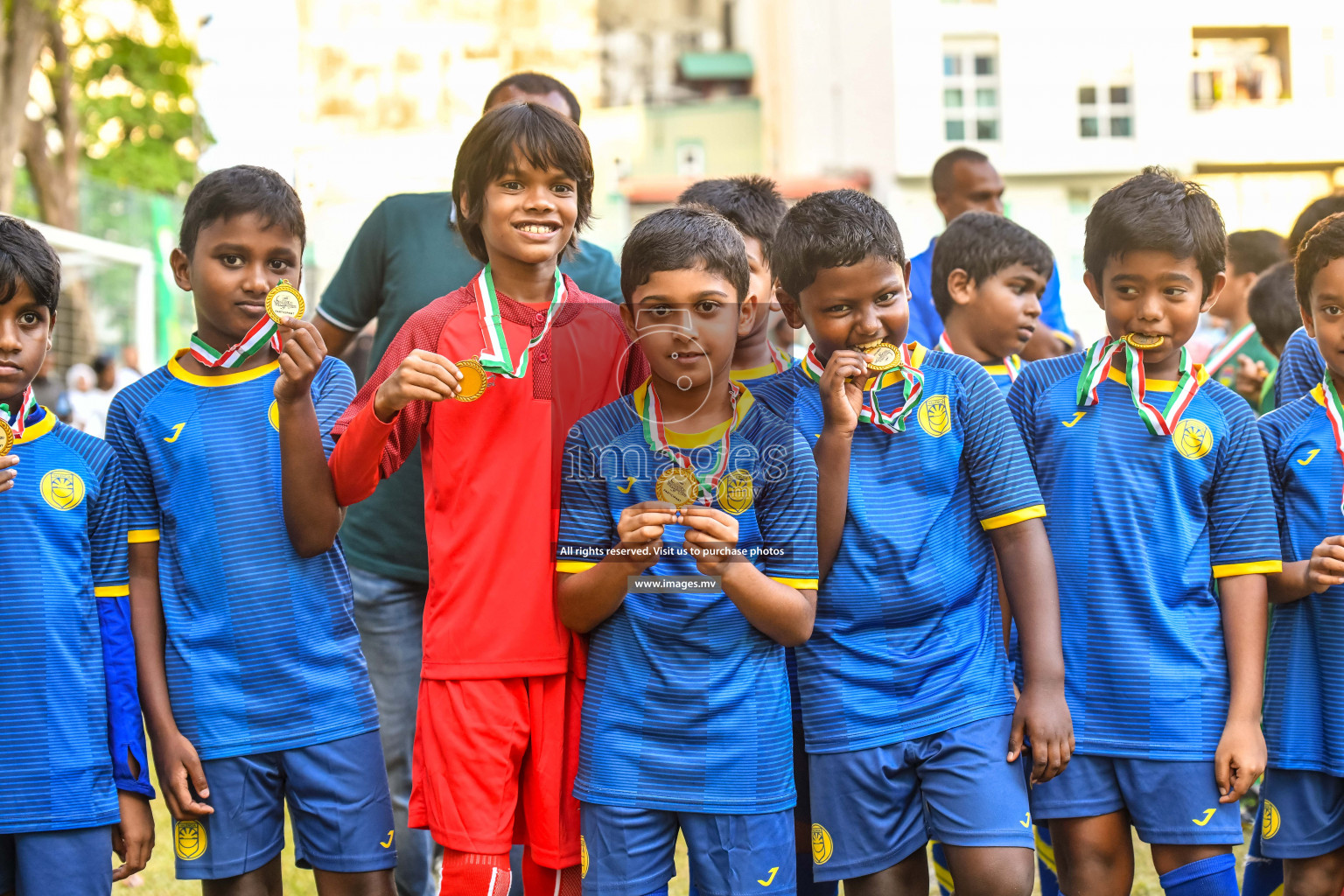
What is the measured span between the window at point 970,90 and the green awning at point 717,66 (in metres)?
9.28

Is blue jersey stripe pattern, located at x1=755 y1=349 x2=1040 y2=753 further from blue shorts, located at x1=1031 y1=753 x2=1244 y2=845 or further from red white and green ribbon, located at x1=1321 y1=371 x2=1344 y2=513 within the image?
red white and green ribbon, located at x1=1321 y1=371 x2=1344 y2=513

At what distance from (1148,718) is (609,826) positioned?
1159 millimetres

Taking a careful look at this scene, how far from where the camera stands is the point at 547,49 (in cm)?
3797

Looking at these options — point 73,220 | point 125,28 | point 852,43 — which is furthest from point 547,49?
point 73,220

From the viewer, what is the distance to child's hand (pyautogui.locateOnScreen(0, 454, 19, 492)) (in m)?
2.58

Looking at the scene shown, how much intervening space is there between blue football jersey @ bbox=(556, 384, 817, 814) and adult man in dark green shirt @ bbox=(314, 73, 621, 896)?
3.58 ft

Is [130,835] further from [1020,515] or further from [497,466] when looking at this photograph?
[1020,515]

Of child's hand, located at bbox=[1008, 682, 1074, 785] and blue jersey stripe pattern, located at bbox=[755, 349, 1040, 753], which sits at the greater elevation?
blue jersey stripe pattern, located at bbox=[755, 349, 1040, 753]

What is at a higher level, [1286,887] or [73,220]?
[73,220]

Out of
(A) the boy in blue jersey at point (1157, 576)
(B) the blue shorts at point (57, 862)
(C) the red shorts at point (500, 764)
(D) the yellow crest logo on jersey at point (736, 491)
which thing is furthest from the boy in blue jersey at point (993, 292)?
(B) the blue shorts at point (57, 862)

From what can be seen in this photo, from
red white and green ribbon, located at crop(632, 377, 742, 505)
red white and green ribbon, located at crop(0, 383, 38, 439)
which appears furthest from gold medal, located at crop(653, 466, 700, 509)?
red white and green ribbon, located at crop(0, 383, 38, 439)

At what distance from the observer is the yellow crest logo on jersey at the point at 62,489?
2.75 m

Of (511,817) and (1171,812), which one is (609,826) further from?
(1171,812)

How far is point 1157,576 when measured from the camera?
2730 mm
